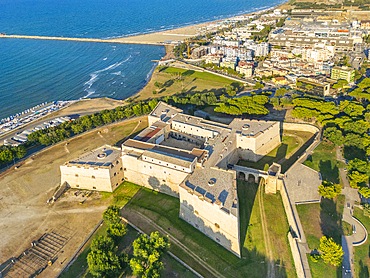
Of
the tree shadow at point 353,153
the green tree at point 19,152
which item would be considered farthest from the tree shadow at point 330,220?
the green tree at point 19,152

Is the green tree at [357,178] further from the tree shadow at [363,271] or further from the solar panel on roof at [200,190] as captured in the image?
the solar panel on roof at [200,190]

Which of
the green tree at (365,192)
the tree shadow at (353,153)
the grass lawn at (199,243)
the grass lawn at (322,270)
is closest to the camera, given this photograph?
the grass lawn at (322,270)

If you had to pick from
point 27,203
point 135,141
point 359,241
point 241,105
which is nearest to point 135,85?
point 241,105

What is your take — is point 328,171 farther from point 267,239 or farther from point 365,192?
point 267,239

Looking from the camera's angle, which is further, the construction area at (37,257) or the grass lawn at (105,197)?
the construction area at (37,257)

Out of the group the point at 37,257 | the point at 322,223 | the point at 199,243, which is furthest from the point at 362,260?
the point at 37,257

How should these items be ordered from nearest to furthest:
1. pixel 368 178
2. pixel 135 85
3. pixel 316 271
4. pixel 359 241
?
pixel 316 271, pixel 359 241, pixel 368 178, pixel 135 85

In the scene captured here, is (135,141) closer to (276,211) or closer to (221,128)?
(221,128)

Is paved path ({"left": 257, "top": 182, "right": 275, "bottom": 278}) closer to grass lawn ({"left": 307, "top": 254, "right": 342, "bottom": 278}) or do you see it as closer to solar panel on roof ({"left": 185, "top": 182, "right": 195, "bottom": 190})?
grass lawn ({"left": 307, "top": 254, "right": 342, "bottom": 278})
